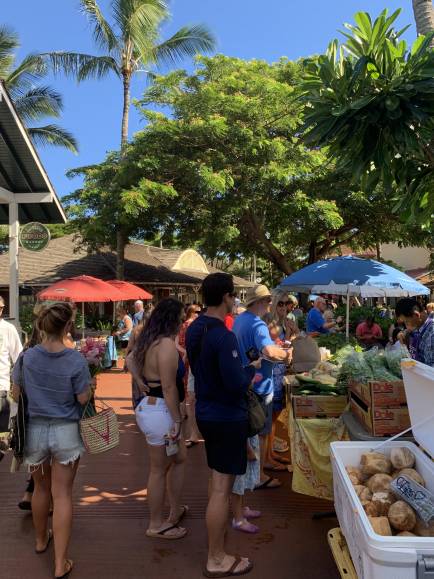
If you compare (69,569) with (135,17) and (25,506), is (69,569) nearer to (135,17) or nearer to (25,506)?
(25,506)

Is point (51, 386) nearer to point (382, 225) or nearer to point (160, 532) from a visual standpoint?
point (160, 532)

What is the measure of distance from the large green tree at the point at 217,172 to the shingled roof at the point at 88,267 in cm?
410

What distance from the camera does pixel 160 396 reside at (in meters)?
3.49

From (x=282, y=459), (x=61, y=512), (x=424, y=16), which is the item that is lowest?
(x=282, y=459)

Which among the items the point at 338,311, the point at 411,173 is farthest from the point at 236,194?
the point at 411,173

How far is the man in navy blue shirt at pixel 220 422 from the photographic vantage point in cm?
306

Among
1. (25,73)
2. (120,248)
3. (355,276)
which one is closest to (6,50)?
(25,73)

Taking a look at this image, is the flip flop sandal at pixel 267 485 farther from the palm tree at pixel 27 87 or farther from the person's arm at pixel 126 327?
the palm tree at pixel 27 87

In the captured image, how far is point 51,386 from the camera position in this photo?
316 centimetres

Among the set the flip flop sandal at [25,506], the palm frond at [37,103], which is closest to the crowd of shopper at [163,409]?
the flip flop sandal at [25,506]

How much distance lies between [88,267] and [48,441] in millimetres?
19992

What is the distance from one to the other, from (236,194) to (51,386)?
13969 millimetres

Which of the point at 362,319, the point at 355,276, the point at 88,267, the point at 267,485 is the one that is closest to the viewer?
the point at 267,485

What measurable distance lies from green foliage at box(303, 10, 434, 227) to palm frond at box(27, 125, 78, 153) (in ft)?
74.7
